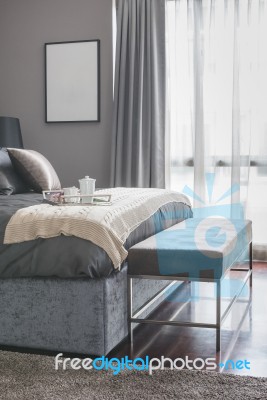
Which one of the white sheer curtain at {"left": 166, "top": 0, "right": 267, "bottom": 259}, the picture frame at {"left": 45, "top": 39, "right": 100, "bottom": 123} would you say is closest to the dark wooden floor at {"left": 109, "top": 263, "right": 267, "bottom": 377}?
the white sheer curtain at {"left": 166, "top": 0, "right": 267, "bottom": 259}

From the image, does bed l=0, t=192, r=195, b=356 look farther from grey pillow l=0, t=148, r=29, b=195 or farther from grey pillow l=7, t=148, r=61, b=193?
grey pillow l=7, t=148, r=61, b=193

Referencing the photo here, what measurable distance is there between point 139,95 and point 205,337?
9.50 feet

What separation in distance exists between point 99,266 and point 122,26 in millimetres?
3419

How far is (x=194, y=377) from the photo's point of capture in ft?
Result: 7.48

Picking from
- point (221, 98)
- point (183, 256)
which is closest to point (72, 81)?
point (221, 98)

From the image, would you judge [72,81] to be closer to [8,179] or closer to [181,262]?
[8,179]

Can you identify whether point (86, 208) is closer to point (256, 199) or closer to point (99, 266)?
point (99, 266)

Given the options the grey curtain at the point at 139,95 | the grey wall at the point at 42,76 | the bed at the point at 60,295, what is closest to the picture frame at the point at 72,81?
the grey wall at the point at 42,76

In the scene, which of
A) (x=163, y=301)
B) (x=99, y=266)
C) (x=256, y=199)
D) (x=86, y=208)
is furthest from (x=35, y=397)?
(x=256, y=199)

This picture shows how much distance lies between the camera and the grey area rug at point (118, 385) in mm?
2104

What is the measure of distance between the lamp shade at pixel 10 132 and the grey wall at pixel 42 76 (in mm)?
371

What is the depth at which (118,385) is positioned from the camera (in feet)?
7.23

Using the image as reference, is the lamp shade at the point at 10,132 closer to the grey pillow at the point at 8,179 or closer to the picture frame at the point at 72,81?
the picture frame at the point at 72,81

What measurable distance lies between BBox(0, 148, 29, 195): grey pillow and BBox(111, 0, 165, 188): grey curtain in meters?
1.54
